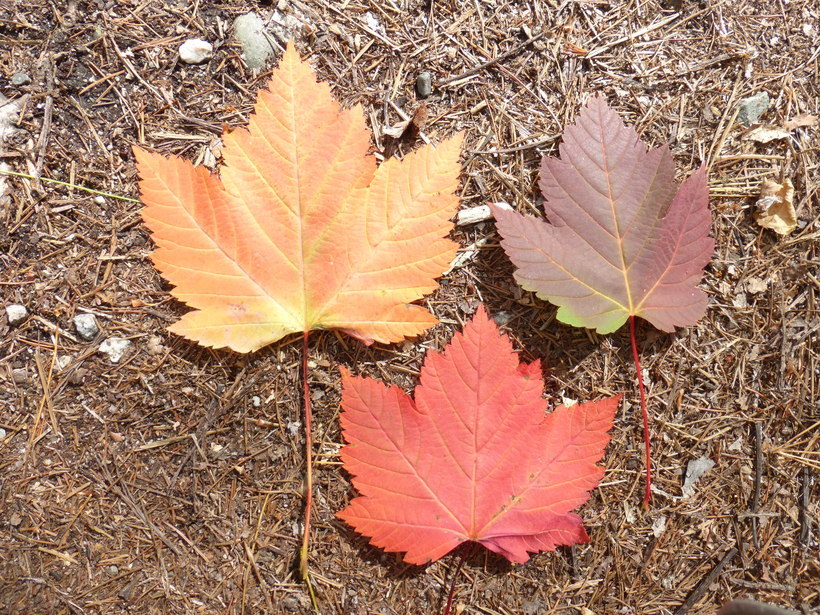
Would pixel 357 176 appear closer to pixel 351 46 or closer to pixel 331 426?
pixel 351 46

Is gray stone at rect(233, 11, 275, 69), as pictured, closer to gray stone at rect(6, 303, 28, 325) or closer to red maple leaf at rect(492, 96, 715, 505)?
red maple leaf at rect(492, 96, 715, 505)

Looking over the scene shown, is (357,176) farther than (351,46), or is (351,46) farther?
(351,46)

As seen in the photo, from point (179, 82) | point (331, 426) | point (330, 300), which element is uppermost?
point (179, 82)

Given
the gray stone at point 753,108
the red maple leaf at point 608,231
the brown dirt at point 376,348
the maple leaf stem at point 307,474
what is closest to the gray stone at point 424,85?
the brown dirt at point 376,348

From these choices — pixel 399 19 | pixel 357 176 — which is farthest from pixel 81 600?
pixel 399 19

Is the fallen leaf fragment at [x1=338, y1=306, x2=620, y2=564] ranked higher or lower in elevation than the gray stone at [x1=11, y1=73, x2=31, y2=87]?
lower

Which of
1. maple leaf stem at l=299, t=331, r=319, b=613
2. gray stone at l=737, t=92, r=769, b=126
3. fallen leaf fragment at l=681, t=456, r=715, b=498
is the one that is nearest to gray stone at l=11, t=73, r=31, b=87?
maple leaf stem at l=299, t=331, r=319, b=613

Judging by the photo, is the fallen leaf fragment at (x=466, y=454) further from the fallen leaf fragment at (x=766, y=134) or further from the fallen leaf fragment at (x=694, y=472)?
the fallen leaf fragment at (x=766, y=134)
